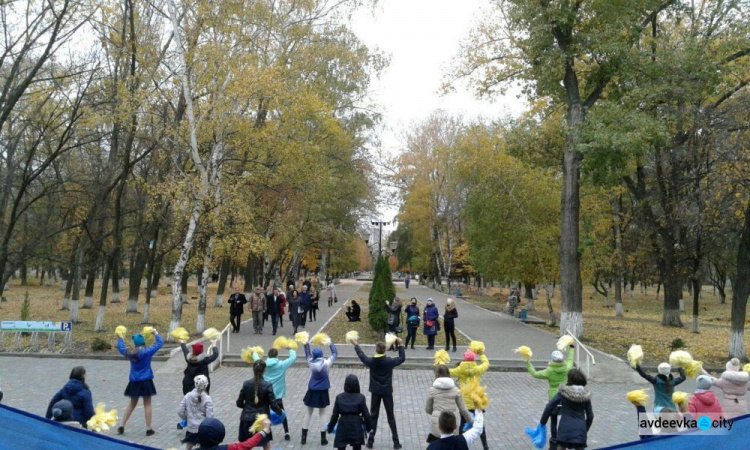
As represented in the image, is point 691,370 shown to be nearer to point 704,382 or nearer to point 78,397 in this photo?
point 704,382

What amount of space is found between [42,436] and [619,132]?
1584 centimetres

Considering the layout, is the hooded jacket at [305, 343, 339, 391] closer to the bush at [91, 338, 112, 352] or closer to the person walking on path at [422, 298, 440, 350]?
the person walking on path at [422, 298, 440, 350]

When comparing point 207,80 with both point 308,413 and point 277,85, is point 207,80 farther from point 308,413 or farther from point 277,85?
point 308,413

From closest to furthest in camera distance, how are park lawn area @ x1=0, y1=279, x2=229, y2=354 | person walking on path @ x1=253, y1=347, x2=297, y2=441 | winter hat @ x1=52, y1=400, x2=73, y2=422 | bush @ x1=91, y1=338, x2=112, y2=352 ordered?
winter hat @ x1=52, y1=400, x2=73, y2=422 → person walking on path @ x1=253, y1=347, x2=297, y2=441 → bush @ x1=91, y1=338, x2=112, y2=352 → park lawn area @ x1=0, y1=279, x2=229, y2=354

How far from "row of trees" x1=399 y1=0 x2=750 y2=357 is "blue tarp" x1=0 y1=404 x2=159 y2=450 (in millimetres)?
15019

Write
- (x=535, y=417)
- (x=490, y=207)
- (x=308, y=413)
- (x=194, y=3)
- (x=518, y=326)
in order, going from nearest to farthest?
(x=308, y=413) → (x=535, y=417) → (x=194, y=3) → (x=518, y=326) → (x=490, y=207)

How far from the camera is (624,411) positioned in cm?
1073

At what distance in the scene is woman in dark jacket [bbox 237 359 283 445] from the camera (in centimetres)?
707

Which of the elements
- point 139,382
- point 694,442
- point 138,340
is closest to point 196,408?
point 139,382

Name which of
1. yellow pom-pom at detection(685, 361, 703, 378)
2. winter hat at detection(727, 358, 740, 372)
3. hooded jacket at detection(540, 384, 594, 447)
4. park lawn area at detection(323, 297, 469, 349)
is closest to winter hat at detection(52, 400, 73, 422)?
hooded jacket at detection(540, 384, 594, 447)

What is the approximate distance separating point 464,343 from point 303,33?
43.2 feet

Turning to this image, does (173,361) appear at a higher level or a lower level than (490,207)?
lower

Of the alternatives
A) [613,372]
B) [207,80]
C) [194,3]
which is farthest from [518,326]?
[194,3]

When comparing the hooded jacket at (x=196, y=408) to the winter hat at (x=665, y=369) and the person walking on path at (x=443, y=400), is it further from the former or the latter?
the winter hat at (x=665, y=369)
